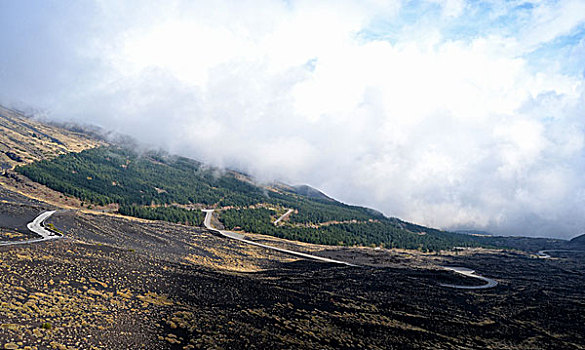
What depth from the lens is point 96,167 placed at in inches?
6658

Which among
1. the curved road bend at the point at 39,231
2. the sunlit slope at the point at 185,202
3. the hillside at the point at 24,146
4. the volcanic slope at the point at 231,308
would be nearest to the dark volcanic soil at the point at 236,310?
the volcanic slope at the point at 231,308

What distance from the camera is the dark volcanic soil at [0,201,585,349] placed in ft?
79.4

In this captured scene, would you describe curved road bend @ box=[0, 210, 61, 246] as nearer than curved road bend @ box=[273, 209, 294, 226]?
Yes

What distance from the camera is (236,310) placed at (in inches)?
1278

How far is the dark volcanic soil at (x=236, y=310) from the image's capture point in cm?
2420

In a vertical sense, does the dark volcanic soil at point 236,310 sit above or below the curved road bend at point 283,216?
below

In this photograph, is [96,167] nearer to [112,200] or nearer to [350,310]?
[112,200]

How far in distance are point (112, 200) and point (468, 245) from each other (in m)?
188

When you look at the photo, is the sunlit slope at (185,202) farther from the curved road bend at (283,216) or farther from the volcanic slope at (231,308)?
the volcanic slope at (231,308)

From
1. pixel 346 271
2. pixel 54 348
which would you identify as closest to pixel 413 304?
pixel 346 271

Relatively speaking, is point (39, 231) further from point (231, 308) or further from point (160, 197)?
point (160, 197)

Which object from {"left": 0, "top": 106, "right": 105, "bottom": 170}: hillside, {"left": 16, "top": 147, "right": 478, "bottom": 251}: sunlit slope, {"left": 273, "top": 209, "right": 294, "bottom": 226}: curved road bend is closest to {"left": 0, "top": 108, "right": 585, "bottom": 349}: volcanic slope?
{"left": 16, "top": 147, "right": 478, "bottom": 251}: sunlit slope

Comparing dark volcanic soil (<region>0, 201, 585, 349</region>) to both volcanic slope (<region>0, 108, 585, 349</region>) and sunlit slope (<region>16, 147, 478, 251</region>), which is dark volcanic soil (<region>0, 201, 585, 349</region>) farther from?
sunlit slope (<region>16, 147, 478, 251</region>)

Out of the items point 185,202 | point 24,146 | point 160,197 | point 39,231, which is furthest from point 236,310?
point 24,146
